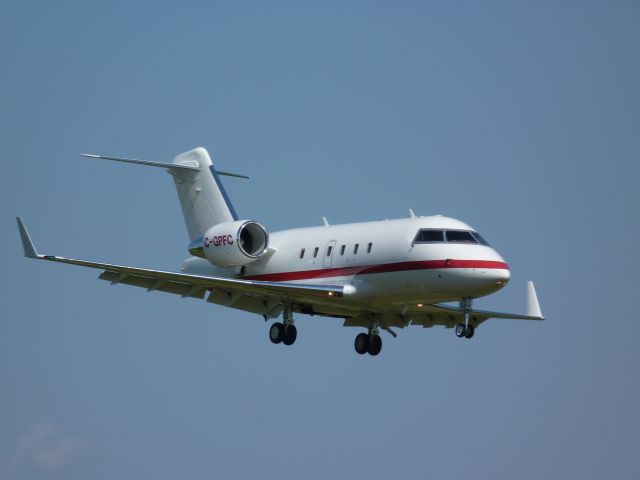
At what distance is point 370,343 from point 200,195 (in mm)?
6805

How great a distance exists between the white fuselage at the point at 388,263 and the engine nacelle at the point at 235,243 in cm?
38

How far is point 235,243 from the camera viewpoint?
38375mm

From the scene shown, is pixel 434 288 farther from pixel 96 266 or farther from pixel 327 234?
pixel 96 266

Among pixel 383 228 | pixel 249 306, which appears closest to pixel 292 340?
pixel 249 306

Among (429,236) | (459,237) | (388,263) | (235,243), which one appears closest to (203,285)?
(235,243)

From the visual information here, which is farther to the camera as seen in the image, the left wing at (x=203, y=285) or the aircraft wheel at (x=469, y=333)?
the left wing at (x=203, y=285)

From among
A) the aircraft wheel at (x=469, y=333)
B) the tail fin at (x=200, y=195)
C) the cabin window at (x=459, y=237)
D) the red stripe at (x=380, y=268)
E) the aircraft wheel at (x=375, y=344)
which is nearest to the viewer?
the red stripe at (x=380, y=268)

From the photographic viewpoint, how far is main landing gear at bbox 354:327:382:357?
3906 centimetres

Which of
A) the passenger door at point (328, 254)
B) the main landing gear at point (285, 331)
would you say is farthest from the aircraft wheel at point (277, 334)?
the passenger door at point (328, 254)

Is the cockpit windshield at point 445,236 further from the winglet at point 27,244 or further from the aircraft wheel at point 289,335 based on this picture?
the winglet at point 27,244

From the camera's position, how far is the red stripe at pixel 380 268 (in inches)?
1353

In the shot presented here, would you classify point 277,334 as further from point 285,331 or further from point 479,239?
point 479,239

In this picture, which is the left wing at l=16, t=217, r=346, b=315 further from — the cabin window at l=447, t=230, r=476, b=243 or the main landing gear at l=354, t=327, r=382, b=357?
the cabin window at l=447, t=230, r=476, b=243

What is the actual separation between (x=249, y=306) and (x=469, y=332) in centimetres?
684
